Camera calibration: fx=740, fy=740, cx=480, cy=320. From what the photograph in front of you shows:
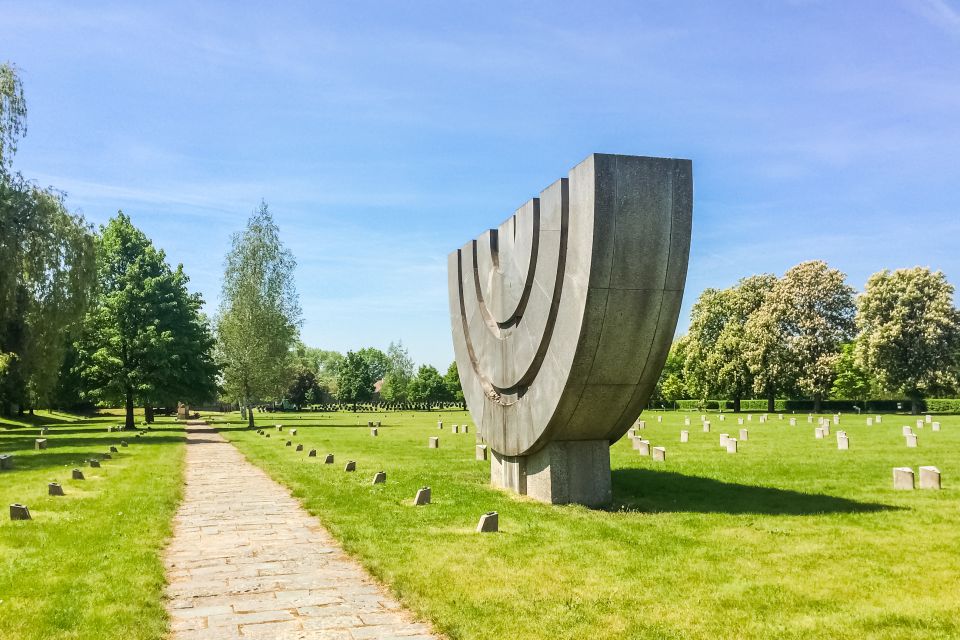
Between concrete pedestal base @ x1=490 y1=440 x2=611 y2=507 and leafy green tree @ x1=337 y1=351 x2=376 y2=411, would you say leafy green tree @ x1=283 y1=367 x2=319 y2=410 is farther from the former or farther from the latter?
concrete pedestal base @ x1=490 y1=440 x2=611 y2=507

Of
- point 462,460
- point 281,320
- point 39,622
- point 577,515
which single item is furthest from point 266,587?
point 281,320

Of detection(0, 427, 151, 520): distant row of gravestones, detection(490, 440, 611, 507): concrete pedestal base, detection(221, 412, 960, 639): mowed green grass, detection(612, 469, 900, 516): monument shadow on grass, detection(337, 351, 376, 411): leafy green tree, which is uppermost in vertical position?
detection(337, 351, 376, 411): leafy green tree

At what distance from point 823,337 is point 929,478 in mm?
46447

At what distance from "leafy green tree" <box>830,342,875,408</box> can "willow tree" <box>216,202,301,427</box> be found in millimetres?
45607

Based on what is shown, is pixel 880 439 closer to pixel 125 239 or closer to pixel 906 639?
pixel 906 639

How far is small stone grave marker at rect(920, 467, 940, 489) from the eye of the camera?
1424 centimetres

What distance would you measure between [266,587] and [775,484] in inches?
441

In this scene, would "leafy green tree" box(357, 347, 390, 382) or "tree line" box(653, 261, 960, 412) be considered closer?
"tree line" box(653, 261, 960, 412)

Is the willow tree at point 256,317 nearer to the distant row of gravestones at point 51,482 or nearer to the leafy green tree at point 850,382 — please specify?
the distant row of gravestones at point 51,482

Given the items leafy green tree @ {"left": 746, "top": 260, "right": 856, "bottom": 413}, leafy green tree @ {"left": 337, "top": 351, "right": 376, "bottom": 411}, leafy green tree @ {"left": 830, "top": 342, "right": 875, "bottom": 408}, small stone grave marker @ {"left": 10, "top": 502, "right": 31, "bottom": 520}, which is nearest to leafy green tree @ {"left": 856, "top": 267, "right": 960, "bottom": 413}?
leafy green tree @ {"left": 746, "top": 260, "right": 856, "bottom": 413}

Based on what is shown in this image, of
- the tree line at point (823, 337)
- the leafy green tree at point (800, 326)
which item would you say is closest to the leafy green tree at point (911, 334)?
the tree line at point (823, 337)

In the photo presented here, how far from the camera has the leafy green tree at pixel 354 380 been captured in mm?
102625

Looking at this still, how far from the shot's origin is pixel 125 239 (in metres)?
40.8

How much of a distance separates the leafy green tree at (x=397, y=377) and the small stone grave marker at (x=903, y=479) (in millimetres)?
88309
